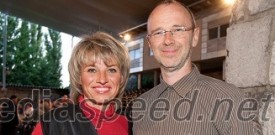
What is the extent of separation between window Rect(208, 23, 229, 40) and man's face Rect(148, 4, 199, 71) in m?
8.95

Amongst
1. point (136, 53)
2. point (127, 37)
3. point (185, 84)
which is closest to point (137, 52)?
point (136, 53)

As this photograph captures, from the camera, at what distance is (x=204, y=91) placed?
1.53m

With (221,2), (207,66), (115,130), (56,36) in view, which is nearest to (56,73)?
(56,36)

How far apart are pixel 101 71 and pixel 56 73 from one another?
31928 millimetres

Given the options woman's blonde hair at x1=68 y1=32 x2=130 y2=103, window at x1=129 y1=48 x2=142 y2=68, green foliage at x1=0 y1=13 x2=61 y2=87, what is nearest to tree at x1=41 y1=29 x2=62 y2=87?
green foliage at x1=0 y1=13 x2=61 y2=87

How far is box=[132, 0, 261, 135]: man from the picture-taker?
57.4 inches

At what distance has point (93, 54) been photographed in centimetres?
170

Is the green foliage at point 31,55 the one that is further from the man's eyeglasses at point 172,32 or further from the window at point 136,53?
the man's eyeglasses at point 172,32

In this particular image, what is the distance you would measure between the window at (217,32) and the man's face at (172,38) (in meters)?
8.95

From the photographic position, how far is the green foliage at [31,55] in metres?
29.4

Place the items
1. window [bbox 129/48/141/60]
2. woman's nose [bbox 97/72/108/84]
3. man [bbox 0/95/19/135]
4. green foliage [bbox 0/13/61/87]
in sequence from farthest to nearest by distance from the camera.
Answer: green foliage [bbox 0/13/61/87] → window [bbox 129/48/141/60] → man [bbox 0/95/19/135] → woman's nose [bbox 97/72/108/84]

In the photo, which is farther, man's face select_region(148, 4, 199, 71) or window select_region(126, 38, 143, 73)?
window select_region(126, 38, 143, 73)

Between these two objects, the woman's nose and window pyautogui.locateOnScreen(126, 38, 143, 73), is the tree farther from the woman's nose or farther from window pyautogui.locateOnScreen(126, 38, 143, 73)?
the woman's nose

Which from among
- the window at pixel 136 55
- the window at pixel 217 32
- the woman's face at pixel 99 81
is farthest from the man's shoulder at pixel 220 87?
the window at pixel 136 55
